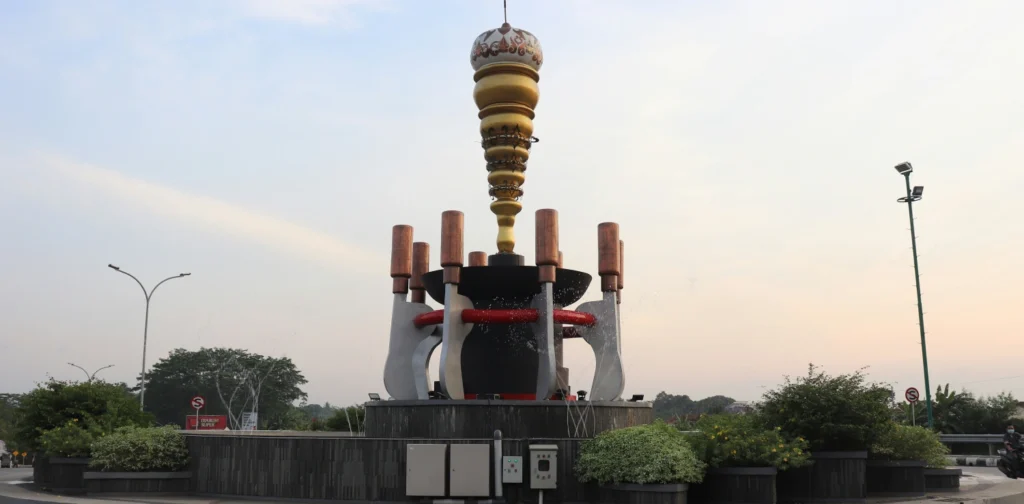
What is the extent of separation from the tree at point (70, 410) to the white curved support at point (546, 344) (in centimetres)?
1228

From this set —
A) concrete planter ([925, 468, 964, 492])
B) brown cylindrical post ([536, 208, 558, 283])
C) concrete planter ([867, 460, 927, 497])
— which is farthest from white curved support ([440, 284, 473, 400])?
concrete planter ([925, 468, 964, 492])

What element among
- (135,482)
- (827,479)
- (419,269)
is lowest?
(135,482)

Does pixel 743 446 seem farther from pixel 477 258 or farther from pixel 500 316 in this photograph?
pixel 477 258

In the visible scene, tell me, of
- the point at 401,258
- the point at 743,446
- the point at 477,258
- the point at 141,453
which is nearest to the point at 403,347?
the point at 401,258

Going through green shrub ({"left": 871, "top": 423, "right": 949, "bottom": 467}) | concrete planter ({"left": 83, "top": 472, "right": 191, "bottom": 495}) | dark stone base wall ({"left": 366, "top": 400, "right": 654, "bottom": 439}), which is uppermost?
dark stone base wall ({"left": 366, "top": 400, "right": 654, "bottom": 439})

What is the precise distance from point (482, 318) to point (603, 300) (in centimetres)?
445

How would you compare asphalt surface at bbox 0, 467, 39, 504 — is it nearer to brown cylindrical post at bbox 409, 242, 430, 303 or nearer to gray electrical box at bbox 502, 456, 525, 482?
gray electrical box at bbox 502, 456, 525, 482

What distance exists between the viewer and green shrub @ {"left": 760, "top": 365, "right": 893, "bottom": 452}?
62.4ft

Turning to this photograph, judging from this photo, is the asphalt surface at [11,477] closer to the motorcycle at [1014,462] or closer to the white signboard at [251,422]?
the white signboard at [251,422]

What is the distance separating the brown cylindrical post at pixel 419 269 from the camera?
99.9ft

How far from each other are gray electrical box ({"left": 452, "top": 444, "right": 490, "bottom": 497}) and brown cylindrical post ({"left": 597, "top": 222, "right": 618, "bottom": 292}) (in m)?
11.4

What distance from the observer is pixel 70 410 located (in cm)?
2536

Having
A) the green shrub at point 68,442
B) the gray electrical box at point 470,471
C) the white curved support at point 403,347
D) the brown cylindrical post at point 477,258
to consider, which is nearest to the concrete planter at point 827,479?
the gray electrical box at point 470,471

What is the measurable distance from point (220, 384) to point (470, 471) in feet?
300
